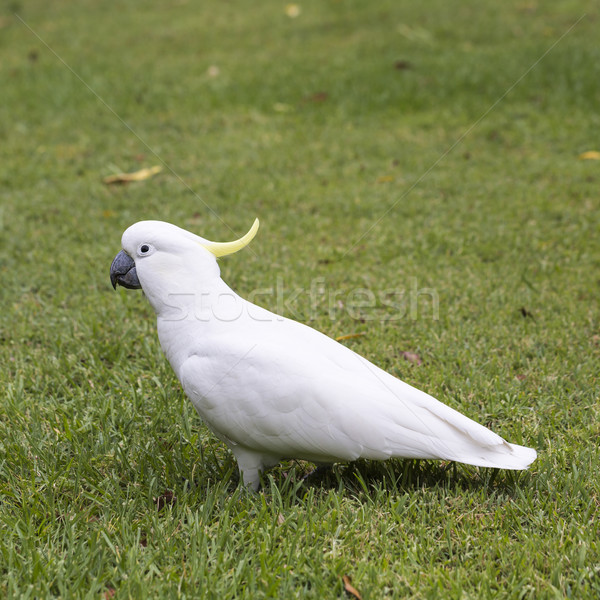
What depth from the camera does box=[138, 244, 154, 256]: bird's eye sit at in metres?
2.18

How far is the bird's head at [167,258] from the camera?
2.17 m

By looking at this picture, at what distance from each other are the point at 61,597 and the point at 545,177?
4.61 metres

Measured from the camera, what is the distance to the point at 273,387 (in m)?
2.06

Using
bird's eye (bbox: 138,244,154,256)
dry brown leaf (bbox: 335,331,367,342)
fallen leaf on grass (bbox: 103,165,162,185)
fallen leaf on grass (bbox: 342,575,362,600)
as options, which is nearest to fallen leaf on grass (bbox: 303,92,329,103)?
fallen leaf on grass (bbox: 103,165,162,185)

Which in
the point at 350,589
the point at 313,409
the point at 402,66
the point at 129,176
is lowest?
Answer: the point at 350,589

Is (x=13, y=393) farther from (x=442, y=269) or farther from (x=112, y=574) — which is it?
(x=442, y=269)

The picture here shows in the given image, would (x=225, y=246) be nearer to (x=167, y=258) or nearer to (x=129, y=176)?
(x=167, y=258)

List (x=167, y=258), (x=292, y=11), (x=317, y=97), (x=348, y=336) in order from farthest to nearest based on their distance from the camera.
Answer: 1. (x=292, y=11)
2. (x=317, y=97)
3. (x=348, y=336)
4. (x=167, y=258)

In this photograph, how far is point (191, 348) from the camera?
2.17 m

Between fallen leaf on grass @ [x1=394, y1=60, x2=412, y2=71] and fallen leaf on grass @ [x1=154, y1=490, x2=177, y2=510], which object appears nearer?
fallen leaf on grass @ [x1=154, y1=490, x2=177, y2=510]

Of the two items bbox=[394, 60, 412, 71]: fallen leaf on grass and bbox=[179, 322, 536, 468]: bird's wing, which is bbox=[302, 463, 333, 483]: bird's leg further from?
bbox=[394, 60, 412, 71]: fallen leaf on grass

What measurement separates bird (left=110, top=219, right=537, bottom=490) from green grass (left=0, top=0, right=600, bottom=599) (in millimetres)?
197

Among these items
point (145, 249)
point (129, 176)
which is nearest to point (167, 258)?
point (145, 249)

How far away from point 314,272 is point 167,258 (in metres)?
1.82
